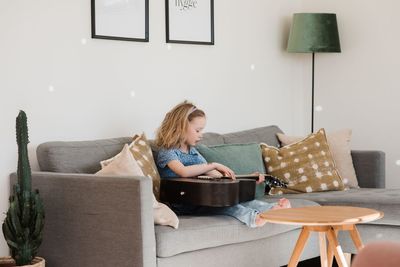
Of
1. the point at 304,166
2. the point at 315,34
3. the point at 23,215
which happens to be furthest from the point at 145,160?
the point at 315,34

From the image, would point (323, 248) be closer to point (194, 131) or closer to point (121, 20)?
point (194, 131)

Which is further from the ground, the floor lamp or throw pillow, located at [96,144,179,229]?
the floor lamp

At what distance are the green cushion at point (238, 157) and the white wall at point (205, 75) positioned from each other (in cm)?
43

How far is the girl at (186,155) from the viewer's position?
155 inches

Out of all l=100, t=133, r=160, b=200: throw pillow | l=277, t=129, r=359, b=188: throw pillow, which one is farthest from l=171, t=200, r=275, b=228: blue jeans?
l=277, t=129, r=359, b=188: throw pillow

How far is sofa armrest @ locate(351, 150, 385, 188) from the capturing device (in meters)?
4.93

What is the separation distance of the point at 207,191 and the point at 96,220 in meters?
0.53

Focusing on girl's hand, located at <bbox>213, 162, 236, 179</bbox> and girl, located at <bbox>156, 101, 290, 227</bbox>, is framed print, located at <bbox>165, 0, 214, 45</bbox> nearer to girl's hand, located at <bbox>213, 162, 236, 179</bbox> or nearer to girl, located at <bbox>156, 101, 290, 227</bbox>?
girl, located at <bbox>156, 101, 290, 227</bbox>

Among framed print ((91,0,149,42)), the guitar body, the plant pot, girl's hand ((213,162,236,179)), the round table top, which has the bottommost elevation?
the plant pot

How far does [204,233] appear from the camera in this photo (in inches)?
142

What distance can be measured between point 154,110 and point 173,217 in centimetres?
129

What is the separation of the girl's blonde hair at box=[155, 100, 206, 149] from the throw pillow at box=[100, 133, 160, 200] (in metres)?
0.10

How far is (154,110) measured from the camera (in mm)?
4715

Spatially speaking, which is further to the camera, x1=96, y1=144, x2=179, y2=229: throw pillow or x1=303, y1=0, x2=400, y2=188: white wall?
x1=303, y1=0, x2=400, y2=188: white wall
